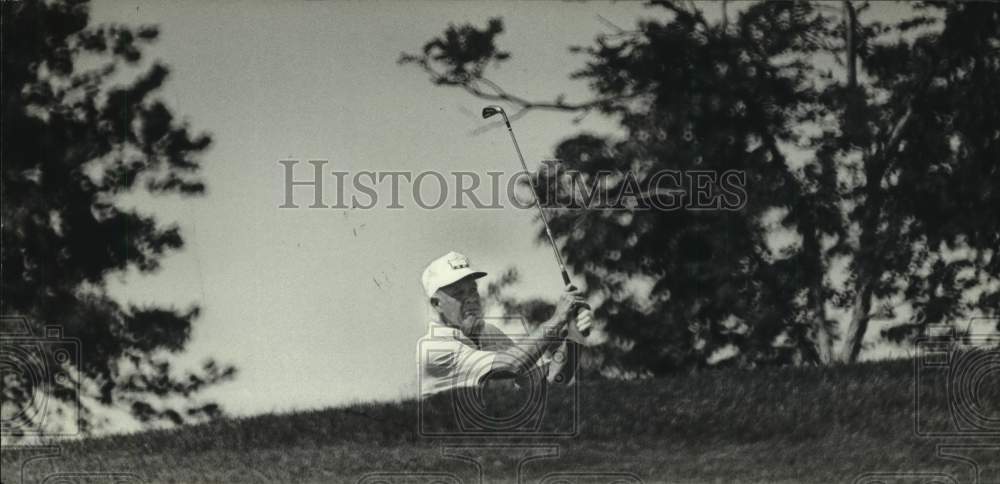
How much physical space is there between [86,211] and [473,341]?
1.57 meters

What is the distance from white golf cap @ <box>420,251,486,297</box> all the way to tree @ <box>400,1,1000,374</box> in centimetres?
41

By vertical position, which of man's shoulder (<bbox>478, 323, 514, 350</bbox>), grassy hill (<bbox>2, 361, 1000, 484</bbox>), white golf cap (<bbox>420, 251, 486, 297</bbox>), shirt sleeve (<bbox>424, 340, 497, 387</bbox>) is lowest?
grassy hill (<bbox>2, 361, 1000, 484</bbox>)

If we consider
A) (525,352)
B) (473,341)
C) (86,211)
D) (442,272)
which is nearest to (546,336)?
(525,352)

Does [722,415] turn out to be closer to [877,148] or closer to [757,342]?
[757,342]

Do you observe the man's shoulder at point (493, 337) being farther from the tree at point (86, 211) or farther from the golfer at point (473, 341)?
the tree at point (86, 211)

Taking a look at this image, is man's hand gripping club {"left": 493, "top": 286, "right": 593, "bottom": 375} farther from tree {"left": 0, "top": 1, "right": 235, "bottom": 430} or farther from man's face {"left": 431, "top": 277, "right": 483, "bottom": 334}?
tree {"left": 0, "top": 1, "right": 235, "bottom": 430}

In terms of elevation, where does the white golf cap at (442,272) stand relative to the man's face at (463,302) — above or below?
above

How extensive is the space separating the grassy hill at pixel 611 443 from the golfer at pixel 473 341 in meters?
0.11

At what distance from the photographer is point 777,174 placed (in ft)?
18.7

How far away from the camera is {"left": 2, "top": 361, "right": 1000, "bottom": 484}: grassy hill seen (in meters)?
5.38

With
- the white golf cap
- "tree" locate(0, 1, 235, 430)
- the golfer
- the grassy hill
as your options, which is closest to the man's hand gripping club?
the golfer

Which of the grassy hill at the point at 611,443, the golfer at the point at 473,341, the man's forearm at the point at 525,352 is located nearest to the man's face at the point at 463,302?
the golfer at the point at 473,341

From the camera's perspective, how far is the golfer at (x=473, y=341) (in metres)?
5.41

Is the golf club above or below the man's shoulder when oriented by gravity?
above
